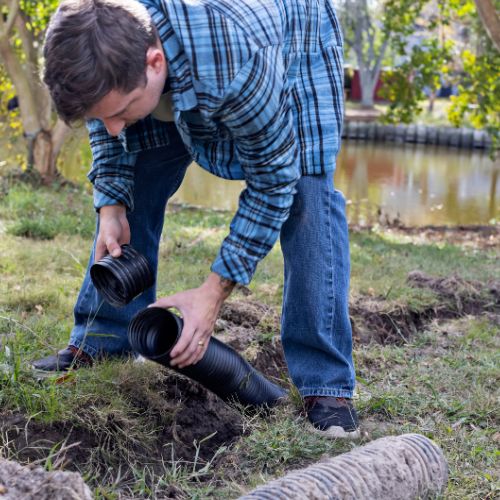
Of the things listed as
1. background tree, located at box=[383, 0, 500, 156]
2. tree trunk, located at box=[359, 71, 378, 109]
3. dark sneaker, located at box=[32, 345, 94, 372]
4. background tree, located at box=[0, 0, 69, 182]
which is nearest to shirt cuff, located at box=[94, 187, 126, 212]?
dark sneaker, located at box=[32, 345, 94, 372]

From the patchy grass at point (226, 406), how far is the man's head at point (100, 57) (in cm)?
115

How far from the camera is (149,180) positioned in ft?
10.7

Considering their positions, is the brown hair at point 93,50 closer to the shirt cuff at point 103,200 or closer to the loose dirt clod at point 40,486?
the shirt cuff at point 103,200

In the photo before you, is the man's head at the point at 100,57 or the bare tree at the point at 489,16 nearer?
the man's head at the point at 100,57

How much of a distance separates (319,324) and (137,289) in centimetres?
74

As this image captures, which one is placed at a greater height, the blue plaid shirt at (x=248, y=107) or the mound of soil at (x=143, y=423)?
the blue plaid shirt at (x=248, y=107)

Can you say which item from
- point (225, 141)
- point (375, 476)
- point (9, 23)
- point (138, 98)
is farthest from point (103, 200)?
point (9, 23)

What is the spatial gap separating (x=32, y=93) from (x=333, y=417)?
7235 millimetres

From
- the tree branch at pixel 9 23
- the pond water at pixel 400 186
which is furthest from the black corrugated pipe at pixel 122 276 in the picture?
the pond water at pixel 400 186

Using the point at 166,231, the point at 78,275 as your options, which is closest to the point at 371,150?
the point at 166,231

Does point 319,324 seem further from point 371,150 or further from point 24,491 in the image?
point 371,150

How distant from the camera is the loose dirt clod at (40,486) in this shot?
6.76ft

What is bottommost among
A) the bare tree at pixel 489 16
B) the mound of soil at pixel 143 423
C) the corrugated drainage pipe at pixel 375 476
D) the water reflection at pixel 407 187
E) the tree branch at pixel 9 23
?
the water reflection at pixel 407 187

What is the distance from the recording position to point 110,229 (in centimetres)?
315
